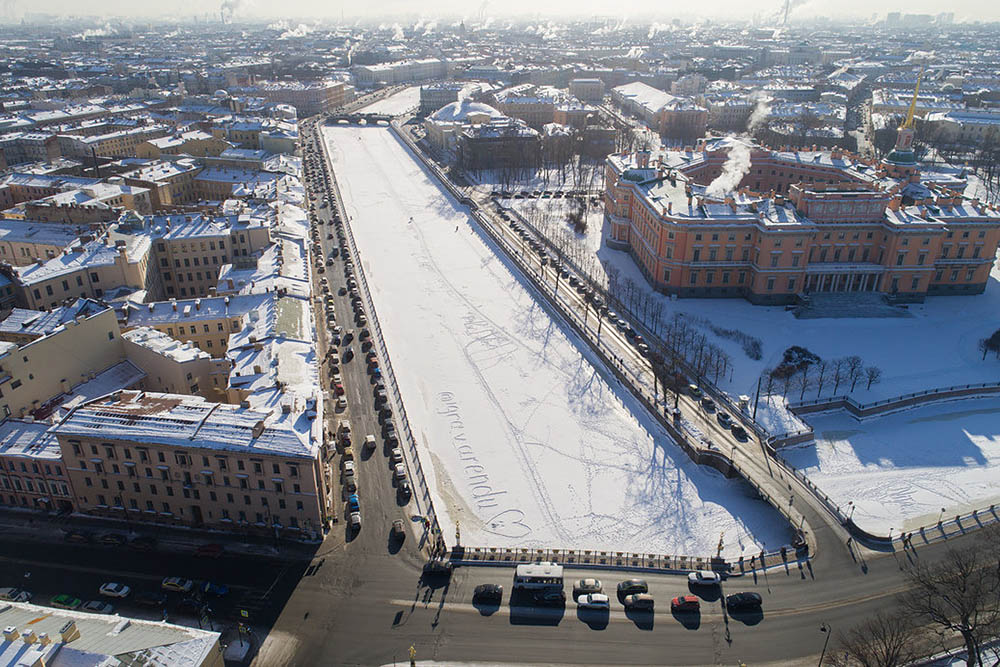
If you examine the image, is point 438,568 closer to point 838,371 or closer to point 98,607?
point 98,607

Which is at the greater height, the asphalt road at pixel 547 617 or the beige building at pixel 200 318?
the beige building at pixel 200 318

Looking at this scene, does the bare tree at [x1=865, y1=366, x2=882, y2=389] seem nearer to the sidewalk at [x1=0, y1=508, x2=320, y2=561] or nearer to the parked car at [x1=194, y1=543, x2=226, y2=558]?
the sidewalk at [x1=0, y1=508, x2=320, y2=561]

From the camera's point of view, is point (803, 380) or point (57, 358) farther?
point (803, 380)

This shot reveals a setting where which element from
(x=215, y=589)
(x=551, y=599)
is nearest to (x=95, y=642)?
(x=215, y=589)

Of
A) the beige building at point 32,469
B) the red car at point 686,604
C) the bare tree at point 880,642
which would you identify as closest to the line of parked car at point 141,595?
the beige building at point 32,469

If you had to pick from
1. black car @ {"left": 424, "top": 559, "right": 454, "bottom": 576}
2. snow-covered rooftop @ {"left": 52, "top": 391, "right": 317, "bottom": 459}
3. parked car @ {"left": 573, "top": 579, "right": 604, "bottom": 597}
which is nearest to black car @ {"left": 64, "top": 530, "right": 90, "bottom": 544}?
snow-covered rooftop @ {"left": 52, "top": 391, "right": 317, "bottom": 459}

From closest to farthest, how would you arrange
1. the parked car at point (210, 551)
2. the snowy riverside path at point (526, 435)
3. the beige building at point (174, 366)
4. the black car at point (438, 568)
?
the black car at point (438, 568) → the parked car at point (210, 551) → the snowy riverside path at point (526, 435) → the beige building at point (174, 366)

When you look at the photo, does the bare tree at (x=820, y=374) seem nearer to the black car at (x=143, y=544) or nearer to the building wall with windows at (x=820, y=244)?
the building wall with windows at (x=820, y=244)
